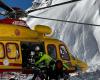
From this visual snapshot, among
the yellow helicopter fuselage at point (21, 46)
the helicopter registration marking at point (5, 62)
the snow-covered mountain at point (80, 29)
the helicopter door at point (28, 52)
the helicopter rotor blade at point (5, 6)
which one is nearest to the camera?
the helicopter rotor blade at point (5, 6)

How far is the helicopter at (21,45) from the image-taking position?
13086mm

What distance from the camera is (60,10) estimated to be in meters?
77.9

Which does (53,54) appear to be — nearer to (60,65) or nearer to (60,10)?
(60,65)

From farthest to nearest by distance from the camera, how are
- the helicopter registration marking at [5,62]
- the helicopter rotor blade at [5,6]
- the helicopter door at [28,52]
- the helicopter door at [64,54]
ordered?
the helicopter door at [64,54], the helicopter door at [28,52], the helicopter registration marking at [5,62], the helicopter rotor blade at [5,6]

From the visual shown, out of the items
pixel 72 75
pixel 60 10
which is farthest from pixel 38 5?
pixel 72 75

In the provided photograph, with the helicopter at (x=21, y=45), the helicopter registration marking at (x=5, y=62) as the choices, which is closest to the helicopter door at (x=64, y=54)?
the helicopter at (x=21, y=45)

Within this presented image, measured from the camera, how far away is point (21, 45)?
13562 mm

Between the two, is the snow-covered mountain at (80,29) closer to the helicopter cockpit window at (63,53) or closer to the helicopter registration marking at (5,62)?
the helicopter cockpit window at (63,53)

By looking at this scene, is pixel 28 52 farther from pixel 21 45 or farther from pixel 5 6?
pixel 5 6

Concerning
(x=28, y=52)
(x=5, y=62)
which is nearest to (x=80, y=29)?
(x=28, y=52)

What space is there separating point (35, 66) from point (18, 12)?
193 centimetres

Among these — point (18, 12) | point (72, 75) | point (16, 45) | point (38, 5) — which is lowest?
point (72, 75)

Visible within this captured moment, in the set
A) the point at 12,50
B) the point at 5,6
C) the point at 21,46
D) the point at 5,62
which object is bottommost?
the point at 5,62

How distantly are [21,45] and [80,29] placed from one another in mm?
49080
